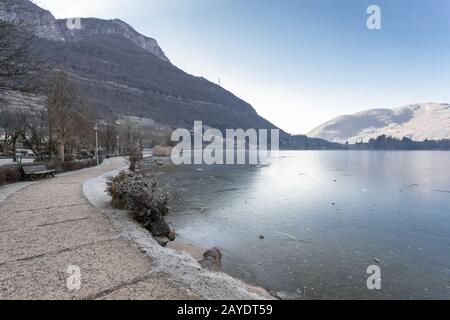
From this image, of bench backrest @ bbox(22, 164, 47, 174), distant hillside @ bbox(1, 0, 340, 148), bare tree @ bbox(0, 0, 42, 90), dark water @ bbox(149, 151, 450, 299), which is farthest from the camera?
distant hillside @ bbox(1, 0, 340, 148)

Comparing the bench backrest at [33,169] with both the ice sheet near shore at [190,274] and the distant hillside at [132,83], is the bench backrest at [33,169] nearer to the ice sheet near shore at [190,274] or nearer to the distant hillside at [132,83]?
the ice sheet near shore at [190,274]

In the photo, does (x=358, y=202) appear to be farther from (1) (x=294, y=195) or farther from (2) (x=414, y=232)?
(2) (x=414, y=232)

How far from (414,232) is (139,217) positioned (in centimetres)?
1346

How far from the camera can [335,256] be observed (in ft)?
31.8

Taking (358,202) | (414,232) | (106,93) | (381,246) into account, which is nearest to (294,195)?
(358,202)

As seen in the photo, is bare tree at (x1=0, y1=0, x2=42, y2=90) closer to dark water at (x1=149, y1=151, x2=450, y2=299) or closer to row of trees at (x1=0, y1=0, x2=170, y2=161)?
row of trees at (x1=0, y1=0, x2=170, y2=161)

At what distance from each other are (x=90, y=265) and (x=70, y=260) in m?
0.56

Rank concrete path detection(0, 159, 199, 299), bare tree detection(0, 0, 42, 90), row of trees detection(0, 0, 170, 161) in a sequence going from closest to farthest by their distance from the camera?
concrete path detection(0, 159, 199, 299) → bare tree detection(0, 0, 42, 90) → row of trees detection(0, 0, 170, 161)

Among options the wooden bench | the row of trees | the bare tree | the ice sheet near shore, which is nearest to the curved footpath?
the ice sheet near shore

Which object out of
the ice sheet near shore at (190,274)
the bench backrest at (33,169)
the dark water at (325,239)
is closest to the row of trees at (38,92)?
the bench backrest at (33,169)

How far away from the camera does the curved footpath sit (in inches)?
166

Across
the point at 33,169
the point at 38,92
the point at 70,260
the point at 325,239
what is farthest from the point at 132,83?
the point at 70,260

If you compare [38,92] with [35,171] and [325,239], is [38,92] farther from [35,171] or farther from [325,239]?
[325,239]

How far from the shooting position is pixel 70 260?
17.5ft
